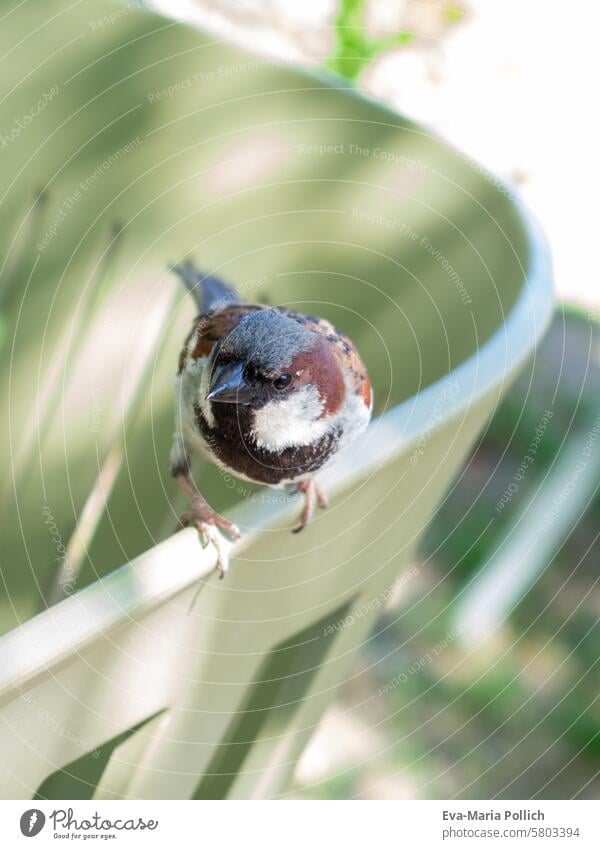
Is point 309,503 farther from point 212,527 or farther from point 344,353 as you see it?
point 344,353

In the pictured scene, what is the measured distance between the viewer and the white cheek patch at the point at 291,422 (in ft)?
2.90

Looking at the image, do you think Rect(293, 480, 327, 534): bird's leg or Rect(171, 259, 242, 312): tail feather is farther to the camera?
Rect(171, 259, 242, 312): tail feather

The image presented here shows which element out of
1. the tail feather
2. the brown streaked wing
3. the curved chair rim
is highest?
the tail feather

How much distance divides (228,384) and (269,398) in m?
0.06

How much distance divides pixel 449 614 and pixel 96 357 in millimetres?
757

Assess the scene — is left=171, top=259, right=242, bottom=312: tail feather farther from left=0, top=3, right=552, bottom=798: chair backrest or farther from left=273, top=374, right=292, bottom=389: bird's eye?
left=273, top=374, right=292, bottom=389: bird's eye

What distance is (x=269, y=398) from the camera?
867 mm

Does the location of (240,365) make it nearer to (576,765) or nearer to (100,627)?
(100,627)

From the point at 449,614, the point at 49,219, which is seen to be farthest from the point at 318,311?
the point at 449,614

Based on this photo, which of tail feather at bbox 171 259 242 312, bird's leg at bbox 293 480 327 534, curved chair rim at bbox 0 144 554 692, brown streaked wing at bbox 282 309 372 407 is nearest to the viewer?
curved chair rim at bbox 0 144 554 692

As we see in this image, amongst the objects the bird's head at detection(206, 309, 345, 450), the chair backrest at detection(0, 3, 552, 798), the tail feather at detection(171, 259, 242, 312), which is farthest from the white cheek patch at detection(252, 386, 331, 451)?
the tail feather at detection(171, 259, 242, 312)

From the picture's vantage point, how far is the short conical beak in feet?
2.70

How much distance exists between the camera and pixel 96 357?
1418mm

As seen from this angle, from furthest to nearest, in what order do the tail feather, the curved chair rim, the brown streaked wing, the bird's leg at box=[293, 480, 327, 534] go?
the tail feather < the brown streaked wing < the bird's leg at box=[293, 480, 327, 534] < the curved chair rim
